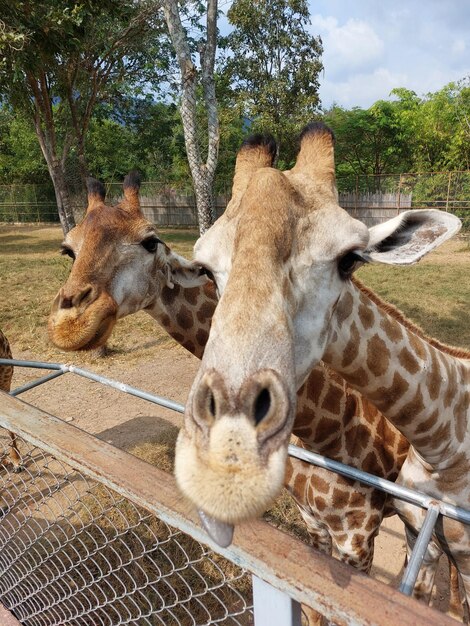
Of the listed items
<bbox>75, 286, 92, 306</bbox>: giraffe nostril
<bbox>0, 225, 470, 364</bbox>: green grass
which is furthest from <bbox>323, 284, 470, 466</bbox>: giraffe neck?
<bbox>0, 225, 470, 364</bbox>: green grass

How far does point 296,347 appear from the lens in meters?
1.52

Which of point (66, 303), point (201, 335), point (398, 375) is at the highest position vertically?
point (66, 303)

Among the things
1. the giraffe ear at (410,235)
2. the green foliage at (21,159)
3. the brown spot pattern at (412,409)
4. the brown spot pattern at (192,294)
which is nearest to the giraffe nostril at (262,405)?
the giraffe ear at (410,235)

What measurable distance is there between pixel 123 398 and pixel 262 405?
17.4 ft

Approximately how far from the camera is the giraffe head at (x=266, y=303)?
3.42ft

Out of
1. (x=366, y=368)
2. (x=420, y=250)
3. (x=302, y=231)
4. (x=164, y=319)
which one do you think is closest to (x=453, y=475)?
(x=366, y=368)

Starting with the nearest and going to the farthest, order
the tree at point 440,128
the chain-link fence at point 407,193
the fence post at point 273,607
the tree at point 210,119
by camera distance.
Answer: the fence post at point 273,607, the tree at point 210,119, the chain-link fence at point 407,193, the tree at point 440,128

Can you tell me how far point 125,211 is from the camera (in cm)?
347

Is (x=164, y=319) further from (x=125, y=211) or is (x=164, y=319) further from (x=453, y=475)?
(x=453, y=475)

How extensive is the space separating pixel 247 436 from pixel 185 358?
20.3 ft

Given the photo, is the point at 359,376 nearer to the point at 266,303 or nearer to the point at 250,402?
the point at 266,303

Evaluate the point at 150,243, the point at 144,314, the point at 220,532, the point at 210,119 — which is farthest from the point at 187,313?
the point at 144,314

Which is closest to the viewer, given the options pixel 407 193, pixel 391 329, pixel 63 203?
pixel 391 329

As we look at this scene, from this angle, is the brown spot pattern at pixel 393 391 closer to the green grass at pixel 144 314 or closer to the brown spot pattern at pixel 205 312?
the brown spot pattern at pixel 205 312
